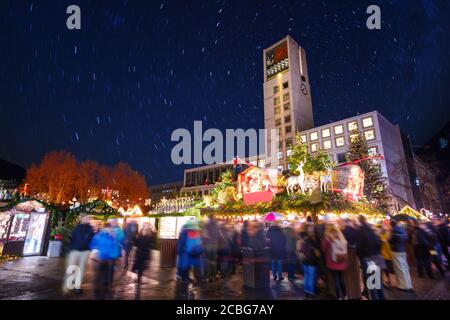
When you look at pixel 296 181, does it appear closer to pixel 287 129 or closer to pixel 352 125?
pixel 352 125

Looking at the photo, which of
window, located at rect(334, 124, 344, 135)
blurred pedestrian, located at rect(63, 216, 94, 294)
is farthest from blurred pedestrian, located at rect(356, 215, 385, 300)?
window, located at rect(334, 124, 344, 135)

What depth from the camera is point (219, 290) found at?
745 centimetres

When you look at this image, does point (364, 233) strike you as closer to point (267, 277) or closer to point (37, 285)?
point (267, 277)

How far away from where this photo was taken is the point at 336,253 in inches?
249

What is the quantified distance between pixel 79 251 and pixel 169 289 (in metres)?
2.68

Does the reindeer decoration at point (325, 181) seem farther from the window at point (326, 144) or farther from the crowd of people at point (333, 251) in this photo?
the window at point (326, 144)

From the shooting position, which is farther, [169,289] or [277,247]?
[277,247]

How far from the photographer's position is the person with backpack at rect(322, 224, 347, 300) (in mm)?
6277

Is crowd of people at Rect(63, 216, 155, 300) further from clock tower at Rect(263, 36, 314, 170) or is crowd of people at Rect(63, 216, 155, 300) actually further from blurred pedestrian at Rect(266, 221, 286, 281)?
clock tower at Rect(263, 36, 314, 170)

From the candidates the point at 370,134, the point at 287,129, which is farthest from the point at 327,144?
the point at 287,129

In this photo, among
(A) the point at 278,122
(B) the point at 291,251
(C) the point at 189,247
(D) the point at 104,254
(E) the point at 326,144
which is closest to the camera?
(D) the point at 104,254

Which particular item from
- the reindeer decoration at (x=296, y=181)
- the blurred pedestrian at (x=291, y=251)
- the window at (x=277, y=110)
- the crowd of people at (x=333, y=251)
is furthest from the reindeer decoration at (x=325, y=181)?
the window at (x=277, y=110)

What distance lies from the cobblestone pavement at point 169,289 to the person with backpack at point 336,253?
456mm
